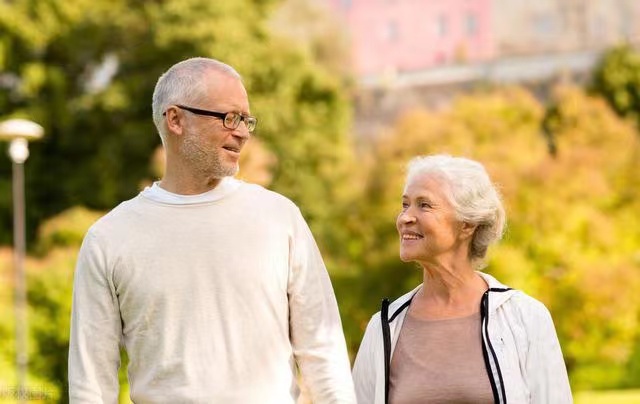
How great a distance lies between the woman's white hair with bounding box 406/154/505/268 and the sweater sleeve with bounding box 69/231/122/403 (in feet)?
3.41

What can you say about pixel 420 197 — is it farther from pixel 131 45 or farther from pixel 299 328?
pixel 131 45

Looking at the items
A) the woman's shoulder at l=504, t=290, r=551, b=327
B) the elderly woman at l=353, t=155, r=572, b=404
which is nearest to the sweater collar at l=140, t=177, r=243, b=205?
the elderly woman at l=353, t=155, r=572, b=404

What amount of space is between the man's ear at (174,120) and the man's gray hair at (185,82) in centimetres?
1

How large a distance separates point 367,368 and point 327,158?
1072 inches

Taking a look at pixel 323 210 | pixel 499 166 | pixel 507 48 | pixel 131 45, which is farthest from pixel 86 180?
pixel 507 48

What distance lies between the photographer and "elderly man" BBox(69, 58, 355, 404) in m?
3.15

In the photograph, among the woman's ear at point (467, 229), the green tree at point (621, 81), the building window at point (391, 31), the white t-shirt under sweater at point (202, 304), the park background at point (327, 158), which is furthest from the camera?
the building window at point (391, 31)

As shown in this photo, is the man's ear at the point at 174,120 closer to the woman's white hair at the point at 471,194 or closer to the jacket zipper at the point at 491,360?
the woman's white hair at the point at 471,194

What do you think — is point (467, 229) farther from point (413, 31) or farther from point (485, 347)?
point (413, 31)

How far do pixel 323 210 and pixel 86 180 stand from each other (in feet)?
17.6

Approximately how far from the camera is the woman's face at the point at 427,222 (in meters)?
3.76

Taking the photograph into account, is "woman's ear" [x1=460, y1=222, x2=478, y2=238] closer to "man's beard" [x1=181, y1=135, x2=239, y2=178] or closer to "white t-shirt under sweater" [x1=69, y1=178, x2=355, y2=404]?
"white t-shirt under sweater" [x1=69, y1=178, x2=355, y2=404]

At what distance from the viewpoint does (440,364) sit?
3.66 m

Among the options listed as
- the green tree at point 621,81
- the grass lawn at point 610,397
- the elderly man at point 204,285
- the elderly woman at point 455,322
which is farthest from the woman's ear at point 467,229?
the green tree at point 621,81
